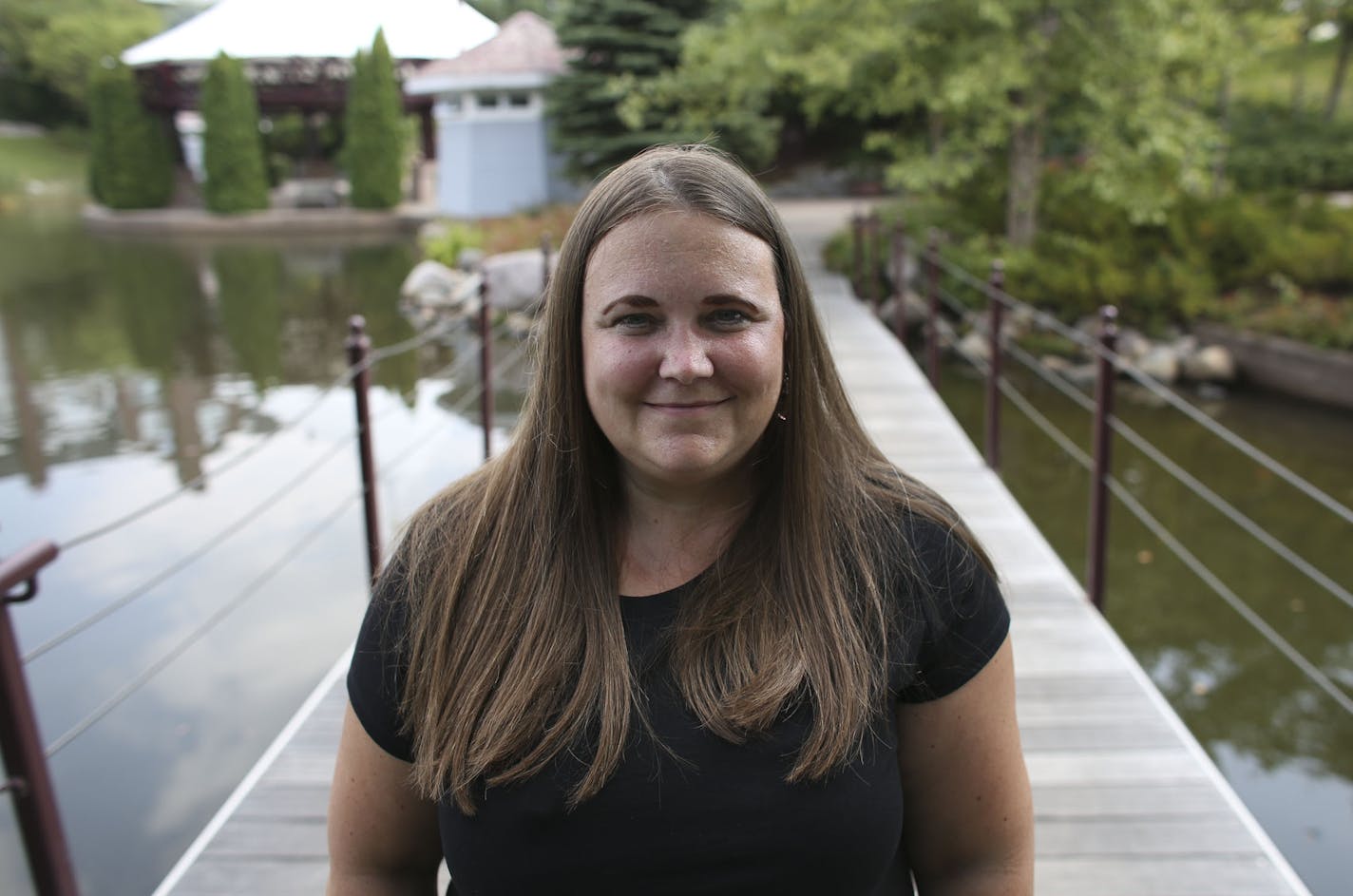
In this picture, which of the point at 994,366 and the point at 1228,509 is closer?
the point at 1228,509

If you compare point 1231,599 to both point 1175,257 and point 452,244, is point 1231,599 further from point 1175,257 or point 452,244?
point 452,244

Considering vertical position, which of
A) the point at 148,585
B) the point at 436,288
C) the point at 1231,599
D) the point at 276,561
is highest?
the point at 148,585

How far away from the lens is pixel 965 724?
110cm

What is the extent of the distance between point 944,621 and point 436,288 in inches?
492

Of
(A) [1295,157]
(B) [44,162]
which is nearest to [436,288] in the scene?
(A) [1295,157]

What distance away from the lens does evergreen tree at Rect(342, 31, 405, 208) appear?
20.0 metres

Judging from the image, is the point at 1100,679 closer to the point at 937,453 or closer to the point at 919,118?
the point at 937,453

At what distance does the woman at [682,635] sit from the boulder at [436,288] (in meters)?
11.7

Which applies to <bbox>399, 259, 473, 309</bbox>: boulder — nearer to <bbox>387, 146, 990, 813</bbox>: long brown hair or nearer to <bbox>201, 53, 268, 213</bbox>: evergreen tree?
<bbox>201, 53, 268, 213</bbox>: evergreen tree

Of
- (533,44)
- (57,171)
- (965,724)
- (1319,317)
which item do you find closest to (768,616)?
(965,724)

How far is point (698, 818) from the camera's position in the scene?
1.01 m

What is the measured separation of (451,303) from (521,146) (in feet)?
22.7

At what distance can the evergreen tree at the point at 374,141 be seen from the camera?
20.0 metres

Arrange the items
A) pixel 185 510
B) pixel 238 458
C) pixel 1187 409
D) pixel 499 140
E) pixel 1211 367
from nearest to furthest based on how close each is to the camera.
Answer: pixel 238 458
pixel 1187 409
pixel 185 510
pixel 1211 367
pixel 499 140
